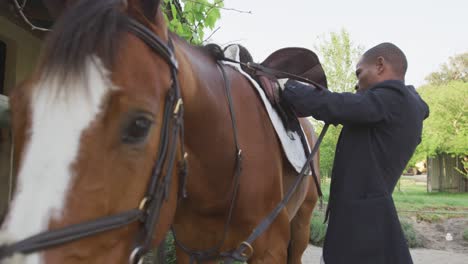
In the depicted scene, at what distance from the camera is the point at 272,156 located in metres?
2.27

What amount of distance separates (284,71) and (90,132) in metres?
1.75

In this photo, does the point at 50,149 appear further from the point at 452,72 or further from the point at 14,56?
the point at 452,72

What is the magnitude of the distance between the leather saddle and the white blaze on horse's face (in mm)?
1342

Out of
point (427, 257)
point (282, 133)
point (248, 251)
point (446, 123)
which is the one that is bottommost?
point (446, 123)

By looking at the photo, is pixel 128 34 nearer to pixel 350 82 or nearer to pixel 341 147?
pixel 341 147

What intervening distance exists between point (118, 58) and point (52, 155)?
1.12 feet

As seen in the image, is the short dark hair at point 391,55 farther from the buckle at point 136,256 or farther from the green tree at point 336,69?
the green tree at point 336,69

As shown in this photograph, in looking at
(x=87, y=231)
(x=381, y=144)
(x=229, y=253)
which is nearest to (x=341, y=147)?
(x=381, y=144)

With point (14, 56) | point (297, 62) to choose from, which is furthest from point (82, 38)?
point (14, 56)

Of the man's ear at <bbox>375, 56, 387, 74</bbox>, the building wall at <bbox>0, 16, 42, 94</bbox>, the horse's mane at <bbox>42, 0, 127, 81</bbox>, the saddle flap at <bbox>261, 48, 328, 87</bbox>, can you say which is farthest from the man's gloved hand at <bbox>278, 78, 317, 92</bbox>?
the building wall at <bbox>0, 16, 42, 94</bbox>

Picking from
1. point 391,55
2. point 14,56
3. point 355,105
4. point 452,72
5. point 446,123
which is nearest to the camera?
point 355,105

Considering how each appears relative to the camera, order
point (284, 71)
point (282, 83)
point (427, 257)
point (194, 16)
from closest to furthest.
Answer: point (282, 83), point (284, 71), point (194, 16), point (427, 257)

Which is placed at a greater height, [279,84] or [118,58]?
[118,58]

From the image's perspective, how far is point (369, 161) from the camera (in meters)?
2.13
